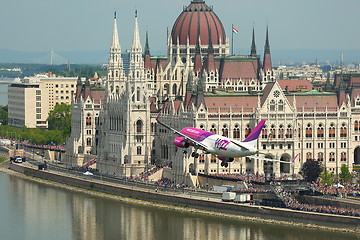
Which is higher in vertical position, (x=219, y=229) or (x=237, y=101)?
(x=237, y=101)

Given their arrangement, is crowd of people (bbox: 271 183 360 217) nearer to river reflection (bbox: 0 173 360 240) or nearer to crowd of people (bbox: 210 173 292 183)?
river reflection (bbox: 0 173 360 240)

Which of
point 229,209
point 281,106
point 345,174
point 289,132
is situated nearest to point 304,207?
point 229,209

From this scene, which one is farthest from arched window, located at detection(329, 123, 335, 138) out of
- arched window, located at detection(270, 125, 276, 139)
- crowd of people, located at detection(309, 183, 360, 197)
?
crowd of people, located at detection(309, 183, 360, 197)

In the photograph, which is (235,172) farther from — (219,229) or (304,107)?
(219,229)

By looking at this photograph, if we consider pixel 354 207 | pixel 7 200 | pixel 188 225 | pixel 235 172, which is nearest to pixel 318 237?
pixel 354 207

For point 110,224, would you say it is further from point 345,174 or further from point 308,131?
point 308,131

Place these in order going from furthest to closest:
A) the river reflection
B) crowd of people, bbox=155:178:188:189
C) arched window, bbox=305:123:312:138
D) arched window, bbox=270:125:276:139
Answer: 1. arched window, bbox=305:123:312:138
2. arched window, bbox=270:125:276:139
3. crowd of people, bbox=155:178:188:189
4. the river reflection

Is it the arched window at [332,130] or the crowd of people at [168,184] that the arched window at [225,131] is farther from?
the arched window at [332,130]
